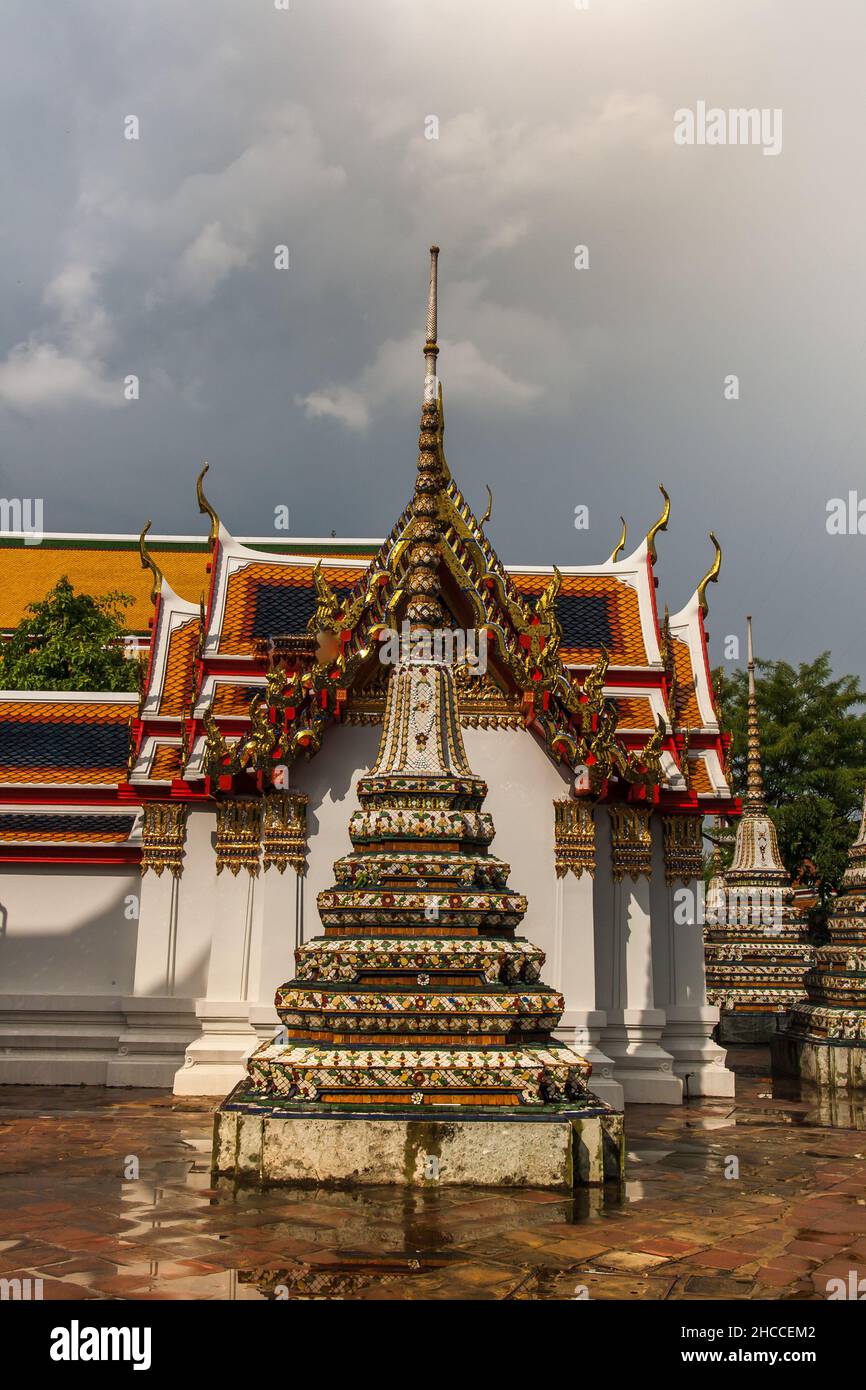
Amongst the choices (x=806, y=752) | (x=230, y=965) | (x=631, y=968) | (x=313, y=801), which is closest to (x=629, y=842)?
(x=631, y=968)

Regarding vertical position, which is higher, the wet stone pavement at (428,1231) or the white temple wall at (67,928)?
the white temple wall at (67,928)

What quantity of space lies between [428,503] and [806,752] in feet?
104

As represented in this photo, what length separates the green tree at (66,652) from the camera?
26516 millimetres

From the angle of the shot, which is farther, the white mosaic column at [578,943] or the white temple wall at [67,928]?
the white temple wall at [67,928]

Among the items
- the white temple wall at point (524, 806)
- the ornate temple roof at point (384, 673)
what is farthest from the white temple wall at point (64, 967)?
the white temple wall at point (524, 806)

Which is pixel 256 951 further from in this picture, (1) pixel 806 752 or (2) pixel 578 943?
(1) pixel 806 752

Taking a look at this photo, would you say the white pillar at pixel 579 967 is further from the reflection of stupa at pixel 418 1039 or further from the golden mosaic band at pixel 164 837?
the golden mosaic band at pixel 164 837

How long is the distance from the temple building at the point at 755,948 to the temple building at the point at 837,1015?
5023mm

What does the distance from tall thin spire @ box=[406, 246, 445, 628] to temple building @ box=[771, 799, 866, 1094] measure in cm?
840

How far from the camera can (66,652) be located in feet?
88.0

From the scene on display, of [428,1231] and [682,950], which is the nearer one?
[428,1231]

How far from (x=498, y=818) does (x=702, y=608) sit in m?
5.27

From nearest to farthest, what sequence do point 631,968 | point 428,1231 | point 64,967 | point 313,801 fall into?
point 428,1231
point 313,801
point 631,968
point 64,967

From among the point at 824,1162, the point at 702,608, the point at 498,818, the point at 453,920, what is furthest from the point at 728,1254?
the point at 702,608
